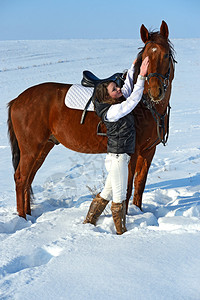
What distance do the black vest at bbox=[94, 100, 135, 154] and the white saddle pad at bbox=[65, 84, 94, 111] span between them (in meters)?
0.73

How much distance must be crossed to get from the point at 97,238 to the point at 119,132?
995mm

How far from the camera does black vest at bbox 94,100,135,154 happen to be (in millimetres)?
2900

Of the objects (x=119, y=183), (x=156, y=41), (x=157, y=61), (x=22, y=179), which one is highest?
(x=156, y=41)

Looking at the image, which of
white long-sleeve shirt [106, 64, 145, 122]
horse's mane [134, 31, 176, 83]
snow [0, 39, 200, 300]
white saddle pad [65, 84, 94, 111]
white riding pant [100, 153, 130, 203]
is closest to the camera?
snow [0, 39, 200, 300]

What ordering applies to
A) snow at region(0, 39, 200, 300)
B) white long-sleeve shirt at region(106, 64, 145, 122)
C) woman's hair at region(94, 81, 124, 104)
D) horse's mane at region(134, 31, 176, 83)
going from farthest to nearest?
1. horse's mane at region(134, 31, 176, 83)
2. woman's hair at region(94, 81, 124, 104)
3. white long-sleeve shirt at region(106, 64, 145, 122)
4. snow at region(0, 39, 200, 300)

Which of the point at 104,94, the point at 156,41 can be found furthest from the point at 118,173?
the point at 156,41

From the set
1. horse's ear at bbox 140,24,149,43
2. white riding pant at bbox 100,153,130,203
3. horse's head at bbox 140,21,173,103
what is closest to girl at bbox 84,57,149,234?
white riding pant at bbox 100,153,130,203

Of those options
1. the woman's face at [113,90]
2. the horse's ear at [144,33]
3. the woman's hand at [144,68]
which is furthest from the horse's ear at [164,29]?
the woman's face at [113,90]

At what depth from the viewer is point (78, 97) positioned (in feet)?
12.2

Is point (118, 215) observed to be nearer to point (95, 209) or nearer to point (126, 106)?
point (95, 209)

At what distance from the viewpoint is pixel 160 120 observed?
3611mm

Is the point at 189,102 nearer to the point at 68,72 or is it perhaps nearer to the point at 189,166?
the point at 189,166

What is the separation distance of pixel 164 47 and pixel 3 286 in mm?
2638

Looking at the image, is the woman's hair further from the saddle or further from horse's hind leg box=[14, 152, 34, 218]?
horse's hind leg box=[14, 152, 34, 218]
